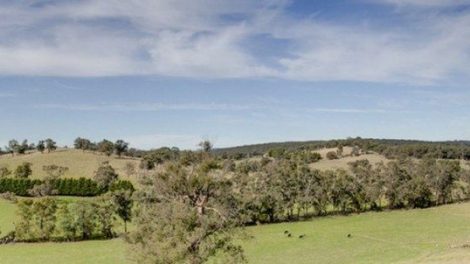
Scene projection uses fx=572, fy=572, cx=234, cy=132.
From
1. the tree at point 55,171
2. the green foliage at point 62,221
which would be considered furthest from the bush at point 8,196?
the green foliage at point 62,221

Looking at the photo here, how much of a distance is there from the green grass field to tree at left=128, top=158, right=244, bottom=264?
12470 millimetres

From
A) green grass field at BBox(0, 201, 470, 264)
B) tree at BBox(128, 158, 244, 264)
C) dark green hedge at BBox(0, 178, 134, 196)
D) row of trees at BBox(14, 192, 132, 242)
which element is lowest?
green grass field at BBox(0, 201, 470, 264)

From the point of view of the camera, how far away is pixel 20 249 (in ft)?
266

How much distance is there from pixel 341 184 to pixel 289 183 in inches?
472

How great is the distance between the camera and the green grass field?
66.2 m

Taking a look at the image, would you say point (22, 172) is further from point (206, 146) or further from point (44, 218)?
point (206, 146)

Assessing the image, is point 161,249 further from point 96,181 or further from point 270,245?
point 96,181

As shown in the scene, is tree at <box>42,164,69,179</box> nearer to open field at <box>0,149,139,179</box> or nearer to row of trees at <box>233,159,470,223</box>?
open field at <box>0,149,139,179</box>

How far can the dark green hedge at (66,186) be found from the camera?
136125 mm

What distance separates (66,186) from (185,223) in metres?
106

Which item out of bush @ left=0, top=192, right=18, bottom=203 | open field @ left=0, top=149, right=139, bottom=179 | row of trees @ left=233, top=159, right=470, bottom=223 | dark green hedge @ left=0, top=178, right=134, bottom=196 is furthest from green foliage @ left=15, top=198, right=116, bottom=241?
open field @ left=0, top=149, right=139, bottom=179

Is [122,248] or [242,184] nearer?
[122,248]

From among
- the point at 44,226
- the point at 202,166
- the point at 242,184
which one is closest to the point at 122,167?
the point at 242,184

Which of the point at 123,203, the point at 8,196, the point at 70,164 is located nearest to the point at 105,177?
the point at 8,196
